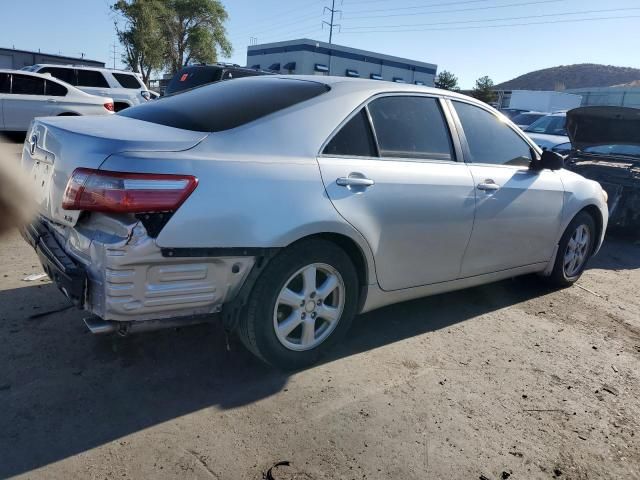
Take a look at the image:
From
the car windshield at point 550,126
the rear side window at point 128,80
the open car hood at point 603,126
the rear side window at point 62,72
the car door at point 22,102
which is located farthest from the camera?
the rear side window at point 128,80

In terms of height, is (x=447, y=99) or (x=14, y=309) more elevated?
(x=447, y=99)

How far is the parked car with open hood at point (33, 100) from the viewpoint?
37.4 ft

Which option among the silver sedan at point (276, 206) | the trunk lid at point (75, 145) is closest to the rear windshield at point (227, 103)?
the silver sedan at point (276, 206)

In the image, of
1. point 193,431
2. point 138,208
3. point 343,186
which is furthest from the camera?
point 343,186

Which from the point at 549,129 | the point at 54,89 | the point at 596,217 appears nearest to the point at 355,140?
the point at 596,217

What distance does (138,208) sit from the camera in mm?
2359

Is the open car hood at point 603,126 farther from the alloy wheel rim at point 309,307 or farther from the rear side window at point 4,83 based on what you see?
the rear side window at point 4,83

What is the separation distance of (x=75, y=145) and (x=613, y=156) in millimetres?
7925

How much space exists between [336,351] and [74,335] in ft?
5.35

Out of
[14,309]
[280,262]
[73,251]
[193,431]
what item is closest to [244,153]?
[280,262]

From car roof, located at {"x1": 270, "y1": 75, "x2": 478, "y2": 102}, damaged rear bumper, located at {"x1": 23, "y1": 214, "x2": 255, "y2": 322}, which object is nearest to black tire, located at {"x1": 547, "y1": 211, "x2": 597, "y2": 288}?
car roof, located at {"x1": 270, "y1": 75, "x2": 478, "y2": 102}

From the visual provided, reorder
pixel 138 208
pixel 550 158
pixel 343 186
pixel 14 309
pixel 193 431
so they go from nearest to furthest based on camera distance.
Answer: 1. pixel 138 208
2. pixel 193 431
3. pixel 343 186
4. pixel 14 309
5. pixel 550 158

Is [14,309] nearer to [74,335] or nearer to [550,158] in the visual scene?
[74,335]

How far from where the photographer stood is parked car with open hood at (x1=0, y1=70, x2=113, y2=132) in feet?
37.4
